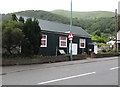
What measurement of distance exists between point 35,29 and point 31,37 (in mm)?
989

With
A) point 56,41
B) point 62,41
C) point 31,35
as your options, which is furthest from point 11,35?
point 62,41

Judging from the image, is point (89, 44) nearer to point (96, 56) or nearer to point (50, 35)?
point (96, 56)

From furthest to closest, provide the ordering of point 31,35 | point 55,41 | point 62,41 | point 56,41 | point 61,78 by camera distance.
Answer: point 62,41 < point 56,41 < point 55,41 < point 31,35 < point 61,78

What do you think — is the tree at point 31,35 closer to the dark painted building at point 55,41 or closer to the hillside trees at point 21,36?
the hillside trees at point 21,36

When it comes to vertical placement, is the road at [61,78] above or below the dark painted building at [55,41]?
below

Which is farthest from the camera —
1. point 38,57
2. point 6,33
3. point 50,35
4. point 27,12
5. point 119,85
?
point 27,12

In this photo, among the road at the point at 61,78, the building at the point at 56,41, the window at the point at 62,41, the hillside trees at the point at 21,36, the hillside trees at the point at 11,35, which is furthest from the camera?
the window at the point at 62,41

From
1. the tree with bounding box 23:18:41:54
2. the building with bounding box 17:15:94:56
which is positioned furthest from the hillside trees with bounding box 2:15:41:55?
the building with bounding box 17:15:94:56

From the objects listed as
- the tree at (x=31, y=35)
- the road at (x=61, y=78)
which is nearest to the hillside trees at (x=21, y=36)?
the tree at (x=31, y=35)

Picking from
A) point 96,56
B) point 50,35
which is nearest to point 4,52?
point 50,35

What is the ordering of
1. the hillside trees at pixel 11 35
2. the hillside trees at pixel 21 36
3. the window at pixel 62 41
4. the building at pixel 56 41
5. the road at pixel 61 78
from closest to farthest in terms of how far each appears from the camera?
1. the road at pixel 61 78
2. the hillside trees at pixel 11 35
3. the hillside trees at pixel 21 36
4. the building at pixel 56 41
5. the window at pixel 62 41

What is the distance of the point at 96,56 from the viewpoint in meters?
29.1

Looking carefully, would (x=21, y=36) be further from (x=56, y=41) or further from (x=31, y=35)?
(x=56, y=41)

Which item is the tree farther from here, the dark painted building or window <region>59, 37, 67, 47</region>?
window <region>59, 37, 67, 47</region>
